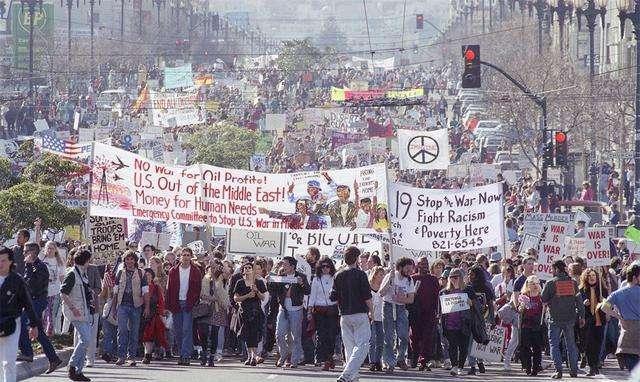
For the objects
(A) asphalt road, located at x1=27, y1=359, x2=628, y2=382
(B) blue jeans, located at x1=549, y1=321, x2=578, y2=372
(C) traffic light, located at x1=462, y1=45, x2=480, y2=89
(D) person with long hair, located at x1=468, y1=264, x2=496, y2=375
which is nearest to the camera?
(A) asphalt road, located at x1=27, y1=359, x2=628, y2=382

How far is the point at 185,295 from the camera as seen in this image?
2264cm

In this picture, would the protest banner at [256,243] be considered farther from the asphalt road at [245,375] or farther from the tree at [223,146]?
the tree at [223,146]

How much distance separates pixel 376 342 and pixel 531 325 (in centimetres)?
184

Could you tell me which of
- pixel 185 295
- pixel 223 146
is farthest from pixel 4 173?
pixel 223 146

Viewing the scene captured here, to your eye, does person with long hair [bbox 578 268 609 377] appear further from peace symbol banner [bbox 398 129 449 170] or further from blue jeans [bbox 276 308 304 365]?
peace symbol banner [bbox 398 129 449 170]

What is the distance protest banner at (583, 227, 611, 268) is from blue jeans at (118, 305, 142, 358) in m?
6.75

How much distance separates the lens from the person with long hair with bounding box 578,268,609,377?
73.0 feet

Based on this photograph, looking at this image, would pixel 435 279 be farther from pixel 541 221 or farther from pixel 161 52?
pixel 161 52

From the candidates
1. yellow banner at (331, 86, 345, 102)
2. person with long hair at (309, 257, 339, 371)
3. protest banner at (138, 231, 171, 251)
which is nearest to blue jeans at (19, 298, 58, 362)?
person with long hair at (309, 257, 339, 371)

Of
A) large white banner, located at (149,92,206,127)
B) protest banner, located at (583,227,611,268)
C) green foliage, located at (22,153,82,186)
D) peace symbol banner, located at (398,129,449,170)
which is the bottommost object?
protest banner, located at (583,227,611,268)

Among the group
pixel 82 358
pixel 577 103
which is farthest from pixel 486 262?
pixel 577 103

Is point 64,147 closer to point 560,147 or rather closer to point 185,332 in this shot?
point 560,147

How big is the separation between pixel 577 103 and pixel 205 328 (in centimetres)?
4216

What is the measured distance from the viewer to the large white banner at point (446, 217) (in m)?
25.5
